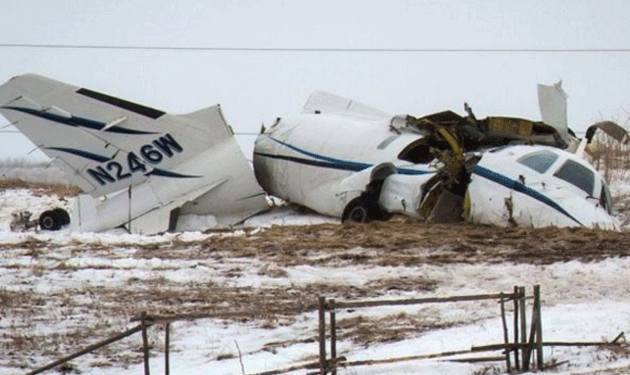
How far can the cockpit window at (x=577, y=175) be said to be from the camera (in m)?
23.0

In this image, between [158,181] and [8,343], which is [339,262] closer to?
[8,343]

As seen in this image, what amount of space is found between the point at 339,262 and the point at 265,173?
9817 millimetres

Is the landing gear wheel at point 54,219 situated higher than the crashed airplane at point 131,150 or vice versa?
the crashed airplane at point 131,150

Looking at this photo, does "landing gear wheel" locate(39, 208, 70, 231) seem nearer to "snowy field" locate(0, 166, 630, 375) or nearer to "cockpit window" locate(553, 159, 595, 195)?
"snowy field" locate(0, 166, 630, 375)

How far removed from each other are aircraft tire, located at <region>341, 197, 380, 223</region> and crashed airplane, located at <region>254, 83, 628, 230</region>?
2 centimetres

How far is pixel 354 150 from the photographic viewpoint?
26.9 m

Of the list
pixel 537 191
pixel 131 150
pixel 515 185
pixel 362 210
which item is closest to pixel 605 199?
pixel 537 191

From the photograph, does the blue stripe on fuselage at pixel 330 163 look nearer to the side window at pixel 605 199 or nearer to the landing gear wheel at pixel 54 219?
the side window at pixel 605 199

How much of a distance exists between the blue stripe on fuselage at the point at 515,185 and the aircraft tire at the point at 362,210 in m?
2.52

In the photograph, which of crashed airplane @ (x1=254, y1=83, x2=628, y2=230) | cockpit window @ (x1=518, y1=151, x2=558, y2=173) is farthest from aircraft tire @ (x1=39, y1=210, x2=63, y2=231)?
cockpit window @ (x1=518, y1=151, x2=558, y2=173)

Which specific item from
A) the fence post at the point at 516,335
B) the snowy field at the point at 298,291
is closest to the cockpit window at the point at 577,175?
the snowy field at the point at 298,291

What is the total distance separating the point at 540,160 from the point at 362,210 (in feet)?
12.2

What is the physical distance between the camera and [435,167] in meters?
24.9

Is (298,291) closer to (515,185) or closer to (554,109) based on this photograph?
(515,185)
